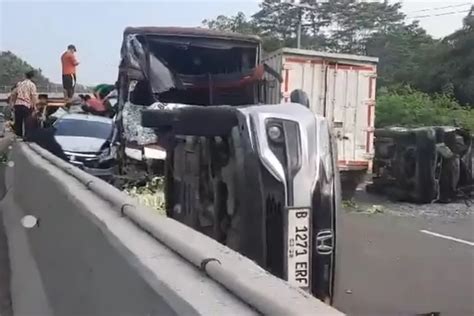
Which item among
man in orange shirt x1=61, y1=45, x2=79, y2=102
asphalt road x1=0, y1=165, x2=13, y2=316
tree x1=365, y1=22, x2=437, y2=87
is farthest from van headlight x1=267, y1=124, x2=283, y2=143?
tree x1=365, y1=22, x2=437, y2=87

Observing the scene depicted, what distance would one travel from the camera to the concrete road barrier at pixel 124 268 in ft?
8.23

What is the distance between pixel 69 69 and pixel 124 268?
19810 millimetres

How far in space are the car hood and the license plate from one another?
37.6 feet

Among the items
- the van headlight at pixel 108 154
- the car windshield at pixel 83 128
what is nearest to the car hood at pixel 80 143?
the car windshield at pixel 83 128

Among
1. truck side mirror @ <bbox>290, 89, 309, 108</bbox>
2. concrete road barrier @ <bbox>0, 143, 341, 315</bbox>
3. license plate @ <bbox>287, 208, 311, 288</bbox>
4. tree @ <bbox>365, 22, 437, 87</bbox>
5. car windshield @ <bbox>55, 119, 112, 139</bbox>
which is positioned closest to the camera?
concrete road barrier @ <bbox>0, 143, 341, 315</bbox>

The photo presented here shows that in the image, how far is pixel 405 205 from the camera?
51.8 ft

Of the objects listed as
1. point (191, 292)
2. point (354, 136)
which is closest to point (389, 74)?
point (354, 136)

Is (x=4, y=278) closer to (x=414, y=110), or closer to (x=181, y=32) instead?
(x=181, y=32)

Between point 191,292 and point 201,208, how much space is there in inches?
153

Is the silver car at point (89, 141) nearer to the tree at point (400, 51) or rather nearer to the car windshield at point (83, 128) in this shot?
the car windshield at point (83, 128)

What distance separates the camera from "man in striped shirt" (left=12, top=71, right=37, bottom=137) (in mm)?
18328

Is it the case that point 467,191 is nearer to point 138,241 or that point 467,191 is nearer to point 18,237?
point 18,237

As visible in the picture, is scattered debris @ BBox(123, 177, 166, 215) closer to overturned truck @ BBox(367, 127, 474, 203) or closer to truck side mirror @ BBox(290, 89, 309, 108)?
truck side mirror @ BBox(290, 89, 309, 108)

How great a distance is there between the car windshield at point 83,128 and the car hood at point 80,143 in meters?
0.19
